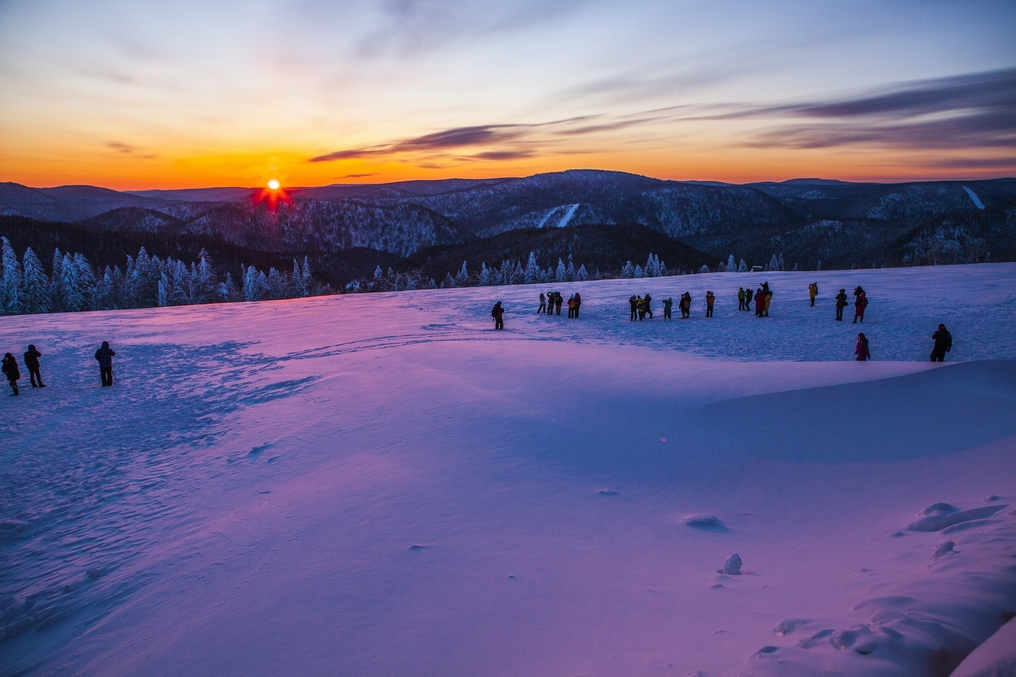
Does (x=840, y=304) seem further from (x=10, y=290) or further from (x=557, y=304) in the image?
(x=10, y=290)

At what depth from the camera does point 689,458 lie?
305 inches

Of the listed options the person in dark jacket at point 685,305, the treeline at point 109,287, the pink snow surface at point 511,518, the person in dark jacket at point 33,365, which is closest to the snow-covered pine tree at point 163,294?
the treeline at point 109,287

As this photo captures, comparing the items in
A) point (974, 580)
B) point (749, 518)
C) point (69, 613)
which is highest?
point (974, 580)

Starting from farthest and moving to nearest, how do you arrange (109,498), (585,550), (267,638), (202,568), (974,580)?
(109,498), (202,568), (585,550), (267,638), (974,580)

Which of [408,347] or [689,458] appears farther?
[408,347]

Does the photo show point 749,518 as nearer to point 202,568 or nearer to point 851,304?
point 202,568

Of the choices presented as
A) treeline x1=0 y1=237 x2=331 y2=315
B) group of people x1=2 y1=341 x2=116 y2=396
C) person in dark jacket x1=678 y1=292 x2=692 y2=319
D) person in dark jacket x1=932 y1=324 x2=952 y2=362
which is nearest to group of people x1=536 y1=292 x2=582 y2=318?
person in dark jacket x1=678 y1=292 x2=692 y2=319

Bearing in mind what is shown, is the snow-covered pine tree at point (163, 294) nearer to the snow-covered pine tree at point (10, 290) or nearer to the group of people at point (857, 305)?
the snow-covered pine tree at point (10, 290)

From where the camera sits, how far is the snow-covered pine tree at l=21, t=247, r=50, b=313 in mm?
53969

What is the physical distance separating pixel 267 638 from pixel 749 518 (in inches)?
198

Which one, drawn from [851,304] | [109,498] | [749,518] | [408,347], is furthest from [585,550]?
[851,304]

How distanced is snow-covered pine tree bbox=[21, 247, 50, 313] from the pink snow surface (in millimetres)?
53924

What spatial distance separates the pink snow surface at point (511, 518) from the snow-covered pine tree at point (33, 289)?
53924mm

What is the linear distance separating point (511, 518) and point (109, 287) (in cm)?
7380
